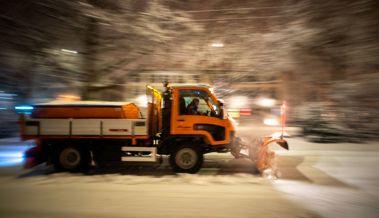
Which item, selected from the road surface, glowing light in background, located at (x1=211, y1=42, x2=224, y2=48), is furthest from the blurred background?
the road surface

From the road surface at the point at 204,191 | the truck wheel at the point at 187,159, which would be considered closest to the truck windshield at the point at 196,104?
the truck wheel at the point at 187,159

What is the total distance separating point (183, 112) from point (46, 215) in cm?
397

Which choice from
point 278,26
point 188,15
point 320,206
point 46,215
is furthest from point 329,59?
point 46,215

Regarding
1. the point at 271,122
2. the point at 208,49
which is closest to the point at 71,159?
the point at 208,49

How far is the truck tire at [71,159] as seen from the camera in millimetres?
8727

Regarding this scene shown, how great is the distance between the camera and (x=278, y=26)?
1394 cm

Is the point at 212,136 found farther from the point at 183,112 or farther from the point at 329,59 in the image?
the point at 329,59

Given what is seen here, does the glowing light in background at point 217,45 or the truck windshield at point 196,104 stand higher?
the glowing light in background at point 217,45

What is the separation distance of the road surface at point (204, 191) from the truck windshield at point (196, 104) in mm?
1518

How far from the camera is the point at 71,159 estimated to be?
8.79 metres

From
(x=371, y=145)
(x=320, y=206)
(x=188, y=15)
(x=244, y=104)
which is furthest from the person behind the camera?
(x=244, y=104)

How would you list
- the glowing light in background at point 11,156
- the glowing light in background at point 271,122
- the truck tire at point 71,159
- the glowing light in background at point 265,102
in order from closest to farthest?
the truck tire at point 71,159, the glowing light in background at point 11,156, the glowing light in background at point 271,122, the glowing light in background at point 265,102

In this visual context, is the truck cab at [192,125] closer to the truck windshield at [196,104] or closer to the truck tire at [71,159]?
the truck windshield at [196,104]

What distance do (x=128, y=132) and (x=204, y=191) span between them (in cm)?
253
